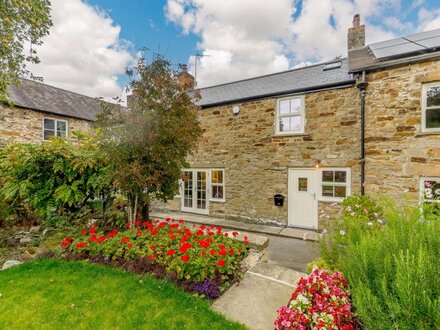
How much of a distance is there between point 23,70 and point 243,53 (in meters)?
11.0

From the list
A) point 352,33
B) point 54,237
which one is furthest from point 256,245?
point 352,33

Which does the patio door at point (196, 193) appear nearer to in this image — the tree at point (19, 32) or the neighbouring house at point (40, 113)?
the neighbouring house at point (40, 113)

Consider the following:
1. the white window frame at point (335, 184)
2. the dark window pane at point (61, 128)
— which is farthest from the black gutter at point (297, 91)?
the dark window pane at point (61, 128)

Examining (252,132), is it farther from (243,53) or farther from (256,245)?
(243,53)

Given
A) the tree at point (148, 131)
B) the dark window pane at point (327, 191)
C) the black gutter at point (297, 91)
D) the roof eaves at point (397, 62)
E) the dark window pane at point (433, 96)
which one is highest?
the roof eaves at point (397, 62)

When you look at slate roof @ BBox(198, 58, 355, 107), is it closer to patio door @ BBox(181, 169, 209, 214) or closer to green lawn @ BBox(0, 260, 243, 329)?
patio door @ BBox(181, 169, 209, 214)

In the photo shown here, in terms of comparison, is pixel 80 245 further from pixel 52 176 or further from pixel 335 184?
pixel 335 184

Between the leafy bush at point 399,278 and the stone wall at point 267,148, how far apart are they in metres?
5.30

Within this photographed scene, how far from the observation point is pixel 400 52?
6195 millimetres

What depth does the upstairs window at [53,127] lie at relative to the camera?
501 inches

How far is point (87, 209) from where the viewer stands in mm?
5352

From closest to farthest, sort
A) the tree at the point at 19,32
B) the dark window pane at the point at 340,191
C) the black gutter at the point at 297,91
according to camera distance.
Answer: the tree at the point at 19,32 → the black gutter at the point at 297,91 → the dark window pane at the point at 340,191

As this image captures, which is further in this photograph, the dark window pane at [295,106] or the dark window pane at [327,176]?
the dark window pane at [295,106]

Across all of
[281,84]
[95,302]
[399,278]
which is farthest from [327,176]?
[95,302]
